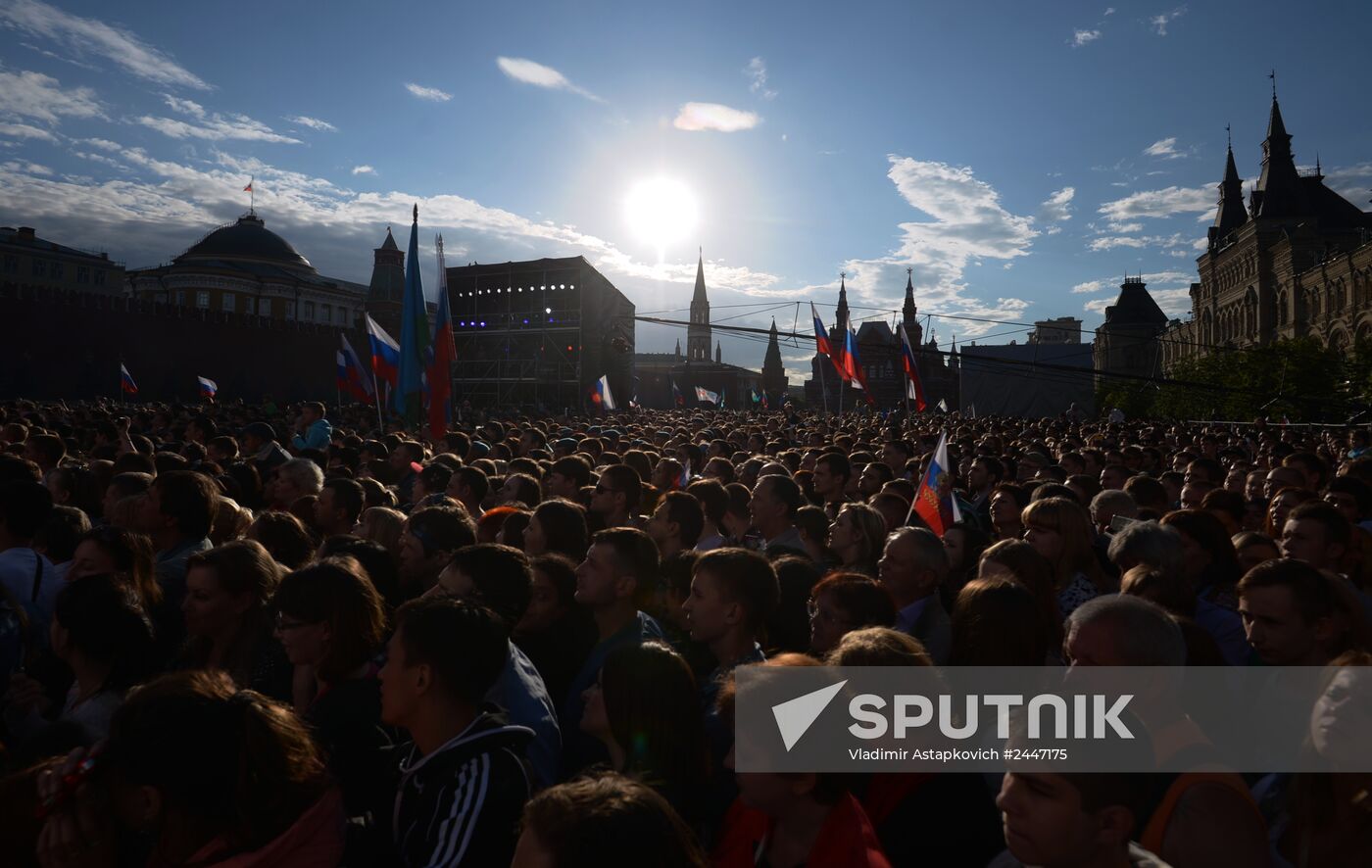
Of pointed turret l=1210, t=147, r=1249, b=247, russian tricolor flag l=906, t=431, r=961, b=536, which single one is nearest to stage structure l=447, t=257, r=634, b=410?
russian tricolor flag l=906, t=431, r=961, b=536

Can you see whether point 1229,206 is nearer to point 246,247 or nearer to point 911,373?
point 911,373

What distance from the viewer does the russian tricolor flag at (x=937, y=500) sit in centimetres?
711

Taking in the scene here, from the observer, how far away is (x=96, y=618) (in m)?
3.06

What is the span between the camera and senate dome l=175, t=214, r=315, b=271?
264 feet

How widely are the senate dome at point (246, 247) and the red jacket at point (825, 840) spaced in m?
90.6

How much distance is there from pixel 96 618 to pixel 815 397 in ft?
318

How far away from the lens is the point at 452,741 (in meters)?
2.36

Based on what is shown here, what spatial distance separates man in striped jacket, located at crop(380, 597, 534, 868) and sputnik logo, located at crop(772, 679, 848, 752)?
0.76 meters

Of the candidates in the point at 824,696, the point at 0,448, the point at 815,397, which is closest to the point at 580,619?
the point at 824,696

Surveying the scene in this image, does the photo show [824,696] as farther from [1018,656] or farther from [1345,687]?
[1345,687]

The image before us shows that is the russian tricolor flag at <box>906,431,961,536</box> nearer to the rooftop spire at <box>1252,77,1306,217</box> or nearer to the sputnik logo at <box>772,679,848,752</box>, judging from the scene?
the sputnik logo at <box>772,679,848,752</box>

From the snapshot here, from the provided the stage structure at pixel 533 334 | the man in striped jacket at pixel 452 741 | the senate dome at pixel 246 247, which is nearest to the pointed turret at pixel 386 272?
the senate dome at pixel 246 247

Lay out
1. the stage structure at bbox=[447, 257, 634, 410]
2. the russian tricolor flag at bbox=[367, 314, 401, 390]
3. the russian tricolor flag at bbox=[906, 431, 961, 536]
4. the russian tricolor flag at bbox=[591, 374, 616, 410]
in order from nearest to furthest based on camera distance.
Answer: the russian tricolor flag at bbox=[906, 431, 961, 536] → the russian tricolor flag at bbox=[367, 314, 401, 390] → the russian tricolor flag at bbox=[591, 374, 616, 410] → the stage structure at bbox=[447, 257, 634, 410]

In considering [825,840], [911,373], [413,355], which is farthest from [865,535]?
[911,373]
